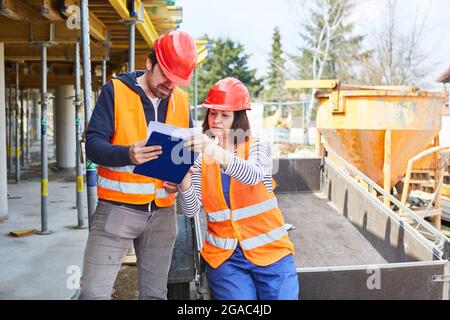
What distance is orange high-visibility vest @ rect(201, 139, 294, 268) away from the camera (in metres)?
2.69

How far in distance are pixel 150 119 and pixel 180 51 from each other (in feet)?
1.23

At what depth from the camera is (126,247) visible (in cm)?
259

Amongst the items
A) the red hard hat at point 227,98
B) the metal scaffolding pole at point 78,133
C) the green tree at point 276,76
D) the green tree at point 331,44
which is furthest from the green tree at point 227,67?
the red hard hat at point 227,98

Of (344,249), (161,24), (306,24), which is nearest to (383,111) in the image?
(344,249)

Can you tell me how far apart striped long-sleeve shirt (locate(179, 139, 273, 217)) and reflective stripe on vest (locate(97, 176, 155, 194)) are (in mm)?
271

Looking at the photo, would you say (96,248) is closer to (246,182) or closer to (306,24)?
(246,182)

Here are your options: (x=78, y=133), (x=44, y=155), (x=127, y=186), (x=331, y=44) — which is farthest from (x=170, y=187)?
(x=331, y=44)

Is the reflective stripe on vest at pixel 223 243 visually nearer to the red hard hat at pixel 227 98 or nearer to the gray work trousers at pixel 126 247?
the gray work trousers at pixel 126 247

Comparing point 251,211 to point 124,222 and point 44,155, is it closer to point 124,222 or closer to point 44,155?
point 124,222

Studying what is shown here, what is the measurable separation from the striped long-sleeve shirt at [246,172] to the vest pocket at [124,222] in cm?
32

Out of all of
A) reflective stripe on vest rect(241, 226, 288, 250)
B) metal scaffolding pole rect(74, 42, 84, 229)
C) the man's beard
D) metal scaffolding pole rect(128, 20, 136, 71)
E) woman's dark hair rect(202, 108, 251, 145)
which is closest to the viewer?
the man's beard

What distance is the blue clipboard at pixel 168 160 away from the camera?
2.31 m

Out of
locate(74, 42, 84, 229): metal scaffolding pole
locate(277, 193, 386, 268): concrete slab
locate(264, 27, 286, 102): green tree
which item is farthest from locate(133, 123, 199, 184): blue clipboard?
locate(264, 27, 286, 102): green tree

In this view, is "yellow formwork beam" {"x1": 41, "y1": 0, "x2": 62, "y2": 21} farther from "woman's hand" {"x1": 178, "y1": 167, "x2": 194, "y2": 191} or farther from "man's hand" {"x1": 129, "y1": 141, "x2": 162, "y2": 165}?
"man's hand" {"x1": 129, "y1": 141, "x2": 162, "y2": 165}
